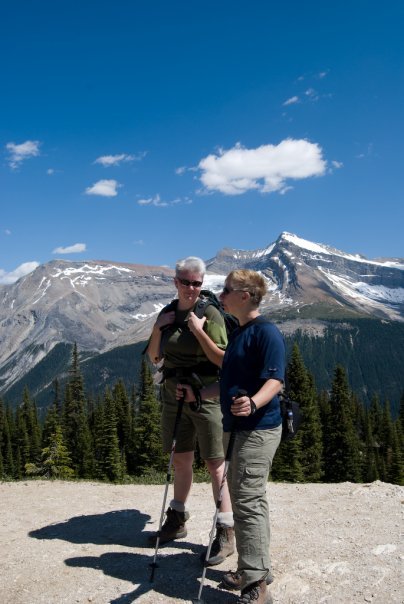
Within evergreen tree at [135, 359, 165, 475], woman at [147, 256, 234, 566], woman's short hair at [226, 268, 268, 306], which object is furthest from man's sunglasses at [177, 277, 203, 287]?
evergreen tree at [135, 359, 165, 475]

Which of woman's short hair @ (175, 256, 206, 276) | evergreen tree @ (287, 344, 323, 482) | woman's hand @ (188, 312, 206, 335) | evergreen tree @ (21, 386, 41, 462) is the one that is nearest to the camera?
woman's hand @ (188, 312, 206, 335)

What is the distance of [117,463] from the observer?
41.4 metres

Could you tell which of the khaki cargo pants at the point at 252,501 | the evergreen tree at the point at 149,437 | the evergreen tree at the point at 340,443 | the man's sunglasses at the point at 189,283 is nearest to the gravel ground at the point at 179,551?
the khaki cargo pants at the point at 252,501

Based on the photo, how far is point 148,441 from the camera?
42.4 metres

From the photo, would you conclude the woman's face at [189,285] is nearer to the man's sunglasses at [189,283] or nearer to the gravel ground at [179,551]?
the man's sunglasses at [189,283]

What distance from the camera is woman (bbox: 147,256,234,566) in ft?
20.9

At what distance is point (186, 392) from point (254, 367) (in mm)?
1434

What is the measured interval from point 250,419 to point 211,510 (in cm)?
456

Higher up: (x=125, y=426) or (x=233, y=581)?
(x=233, y=581)

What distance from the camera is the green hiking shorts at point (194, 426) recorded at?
21.9 ft

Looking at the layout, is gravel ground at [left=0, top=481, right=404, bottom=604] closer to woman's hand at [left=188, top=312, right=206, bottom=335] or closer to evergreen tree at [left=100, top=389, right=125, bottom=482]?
woman's hand at [left=188, top=312, right=206, bottom=335]

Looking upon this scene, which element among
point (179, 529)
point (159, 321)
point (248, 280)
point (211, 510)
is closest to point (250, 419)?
point (248, 280)

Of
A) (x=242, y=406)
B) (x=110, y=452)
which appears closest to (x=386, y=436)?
(x=110, y=452)

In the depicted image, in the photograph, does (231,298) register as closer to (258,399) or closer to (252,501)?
(258,399)
